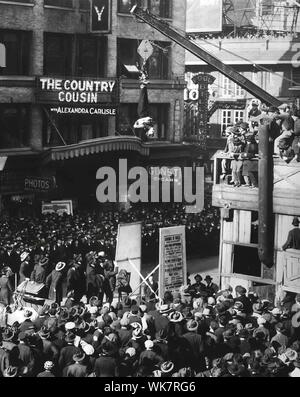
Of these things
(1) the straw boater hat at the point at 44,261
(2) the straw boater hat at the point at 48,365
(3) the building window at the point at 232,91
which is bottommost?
(2) the straw boater hat at the point at 48,365

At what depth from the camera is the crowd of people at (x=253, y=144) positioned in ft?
62.9

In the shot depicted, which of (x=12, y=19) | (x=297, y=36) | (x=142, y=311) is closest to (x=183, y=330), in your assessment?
(x=142, y=311)

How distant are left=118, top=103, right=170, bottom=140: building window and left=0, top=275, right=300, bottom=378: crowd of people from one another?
56.3 feet

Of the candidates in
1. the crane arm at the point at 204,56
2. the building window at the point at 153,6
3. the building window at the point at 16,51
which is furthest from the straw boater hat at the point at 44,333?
the building window at the point at 153,6

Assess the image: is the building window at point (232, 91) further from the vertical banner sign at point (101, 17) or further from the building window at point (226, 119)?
the vertical banner sign at point (101, 17)

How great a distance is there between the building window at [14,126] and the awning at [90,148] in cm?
176

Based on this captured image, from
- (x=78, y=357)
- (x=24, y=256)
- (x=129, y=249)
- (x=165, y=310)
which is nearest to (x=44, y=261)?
(x=24, y=256)

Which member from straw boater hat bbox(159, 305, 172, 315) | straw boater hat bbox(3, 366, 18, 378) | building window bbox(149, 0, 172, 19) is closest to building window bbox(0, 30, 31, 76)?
building window bbox(149, 0, 172, 19)

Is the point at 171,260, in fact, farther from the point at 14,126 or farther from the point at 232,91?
the point at 232,91
